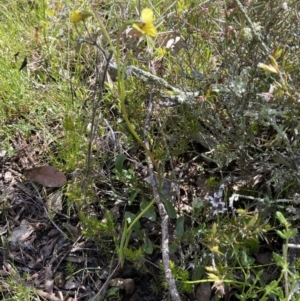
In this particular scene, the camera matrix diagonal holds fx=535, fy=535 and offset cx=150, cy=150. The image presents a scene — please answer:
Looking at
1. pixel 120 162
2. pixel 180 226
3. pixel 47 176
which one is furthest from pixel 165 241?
pixel 47 176

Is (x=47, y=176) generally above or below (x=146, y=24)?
below

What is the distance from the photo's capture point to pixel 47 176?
202 cm

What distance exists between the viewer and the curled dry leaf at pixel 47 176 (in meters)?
2.00

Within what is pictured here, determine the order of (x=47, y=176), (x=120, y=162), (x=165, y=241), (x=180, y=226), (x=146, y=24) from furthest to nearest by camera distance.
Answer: (x=47, y=176) < (x=120, y=162) < (x=180, y=226) < (x=165, y=241) < (x=146, y=24)

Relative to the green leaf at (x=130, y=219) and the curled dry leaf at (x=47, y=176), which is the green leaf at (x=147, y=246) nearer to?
the green leaf at (x=130, y=219)

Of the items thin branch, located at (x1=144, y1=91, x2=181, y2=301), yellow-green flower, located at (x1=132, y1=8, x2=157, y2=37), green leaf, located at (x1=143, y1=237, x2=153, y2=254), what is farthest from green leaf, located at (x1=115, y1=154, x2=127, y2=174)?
yellow-green flower, located at (x1=132, y1=8, x2=157, y2=37)

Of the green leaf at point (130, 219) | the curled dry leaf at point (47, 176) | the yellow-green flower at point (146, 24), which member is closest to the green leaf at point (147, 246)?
the green leaf at point (130, 219)

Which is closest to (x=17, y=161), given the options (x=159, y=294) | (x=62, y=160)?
(x=62, y=160)

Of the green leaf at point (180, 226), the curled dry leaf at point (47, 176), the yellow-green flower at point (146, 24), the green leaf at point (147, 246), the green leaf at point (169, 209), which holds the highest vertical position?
the yellow-green flower at point (146, 24)

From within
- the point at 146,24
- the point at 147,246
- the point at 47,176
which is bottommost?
the point at 147,246

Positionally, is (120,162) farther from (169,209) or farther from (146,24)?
(146,24)

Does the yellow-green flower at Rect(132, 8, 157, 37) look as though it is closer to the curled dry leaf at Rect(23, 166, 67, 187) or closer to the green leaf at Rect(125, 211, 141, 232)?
the green leaf at Rect(125, 211, 141, 232)

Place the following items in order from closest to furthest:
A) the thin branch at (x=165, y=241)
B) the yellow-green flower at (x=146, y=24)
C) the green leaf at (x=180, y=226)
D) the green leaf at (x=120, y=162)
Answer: the yellow-green flower at (x=146, y=24), the thin branch at (x=165, y=241), the green leaf at (x=180, y=226), the green leaf at (x=120, y=162)

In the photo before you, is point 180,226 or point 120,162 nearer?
point 180,226
